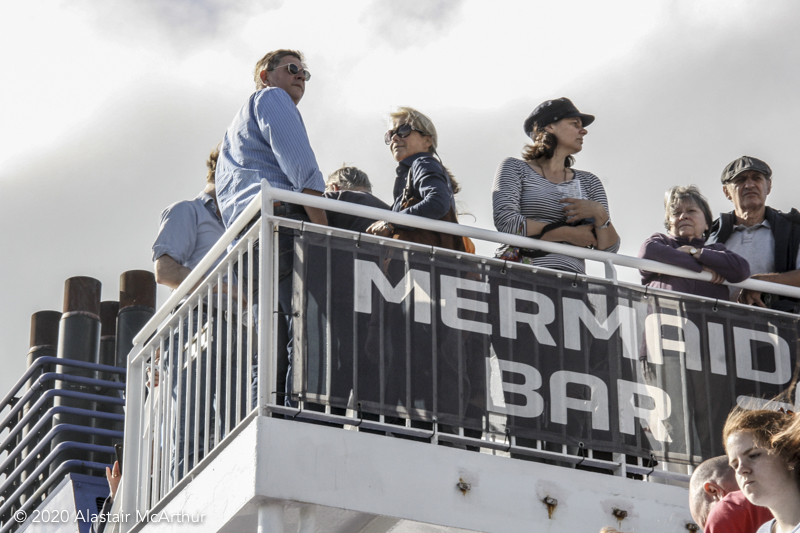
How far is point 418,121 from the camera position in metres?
6.96

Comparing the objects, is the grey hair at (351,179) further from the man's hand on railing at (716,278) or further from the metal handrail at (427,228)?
the man's hand on railing at (716,278)

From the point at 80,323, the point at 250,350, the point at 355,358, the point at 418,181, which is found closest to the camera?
the point at 250,350

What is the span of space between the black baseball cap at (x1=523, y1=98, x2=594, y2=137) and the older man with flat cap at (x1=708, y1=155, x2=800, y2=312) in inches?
39.2

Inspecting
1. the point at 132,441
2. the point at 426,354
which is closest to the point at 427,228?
the point at 426,354

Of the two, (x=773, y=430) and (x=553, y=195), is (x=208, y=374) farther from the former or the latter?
(x=773, y=430)

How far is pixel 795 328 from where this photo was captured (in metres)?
7.09

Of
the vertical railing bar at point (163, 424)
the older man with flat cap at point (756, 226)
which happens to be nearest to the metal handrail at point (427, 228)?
the vertical railing bar at point (163, 424)

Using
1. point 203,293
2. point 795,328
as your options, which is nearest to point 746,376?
point 795,328

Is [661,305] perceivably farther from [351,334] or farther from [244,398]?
[244,398]

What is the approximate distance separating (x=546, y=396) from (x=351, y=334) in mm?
1002

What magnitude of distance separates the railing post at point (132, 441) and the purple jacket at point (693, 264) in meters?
2.74

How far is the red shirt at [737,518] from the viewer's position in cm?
468

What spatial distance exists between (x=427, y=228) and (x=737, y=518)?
2.27m

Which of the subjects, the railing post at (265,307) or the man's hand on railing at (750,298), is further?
the man's hand on railing at (750,298)
